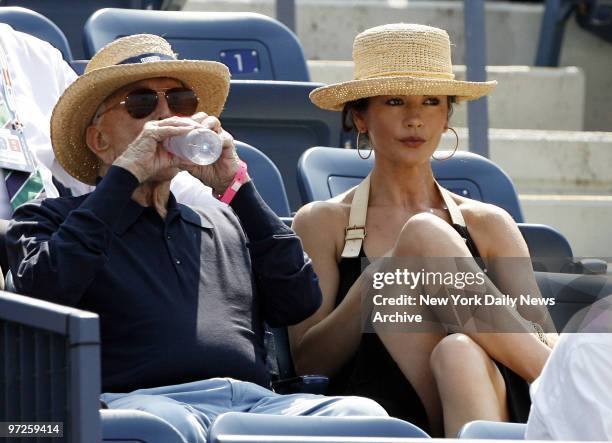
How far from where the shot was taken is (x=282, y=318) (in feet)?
10.8

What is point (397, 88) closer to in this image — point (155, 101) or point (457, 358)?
point (155, 101)

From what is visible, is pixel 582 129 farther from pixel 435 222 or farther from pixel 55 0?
pixel 435 222

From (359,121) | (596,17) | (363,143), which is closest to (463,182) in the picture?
(363,143)

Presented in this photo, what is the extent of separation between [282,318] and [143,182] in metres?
0.45

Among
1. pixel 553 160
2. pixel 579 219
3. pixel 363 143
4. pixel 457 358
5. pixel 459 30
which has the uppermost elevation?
pixel 363 143

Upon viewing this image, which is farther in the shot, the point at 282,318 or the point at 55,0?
the point at 55,0

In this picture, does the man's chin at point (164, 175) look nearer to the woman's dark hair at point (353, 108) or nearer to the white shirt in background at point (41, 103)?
the white shirt in background at point (41, 103)

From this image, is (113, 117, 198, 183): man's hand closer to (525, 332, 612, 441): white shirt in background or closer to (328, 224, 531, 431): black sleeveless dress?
(328, 224, 531, 431): black sleeveless dress

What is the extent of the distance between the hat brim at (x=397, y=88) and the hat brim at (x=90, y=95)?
1.65 feet

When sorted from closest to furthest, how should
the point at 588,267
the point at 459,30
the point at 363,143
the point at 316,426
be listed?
the point at 316,426 → the point at 588,267 → the point at 363,143 → the point at 459,30

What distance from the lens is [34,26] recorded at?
455cm

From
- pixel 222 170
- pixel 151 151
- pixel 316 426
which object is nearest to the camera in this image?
pixel 316 426

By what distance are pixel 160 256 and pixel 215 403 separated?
0.39 m

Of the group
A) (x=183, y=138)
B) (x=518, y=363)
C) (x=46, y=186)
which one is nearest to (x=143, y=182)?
(x=183, y=138)
